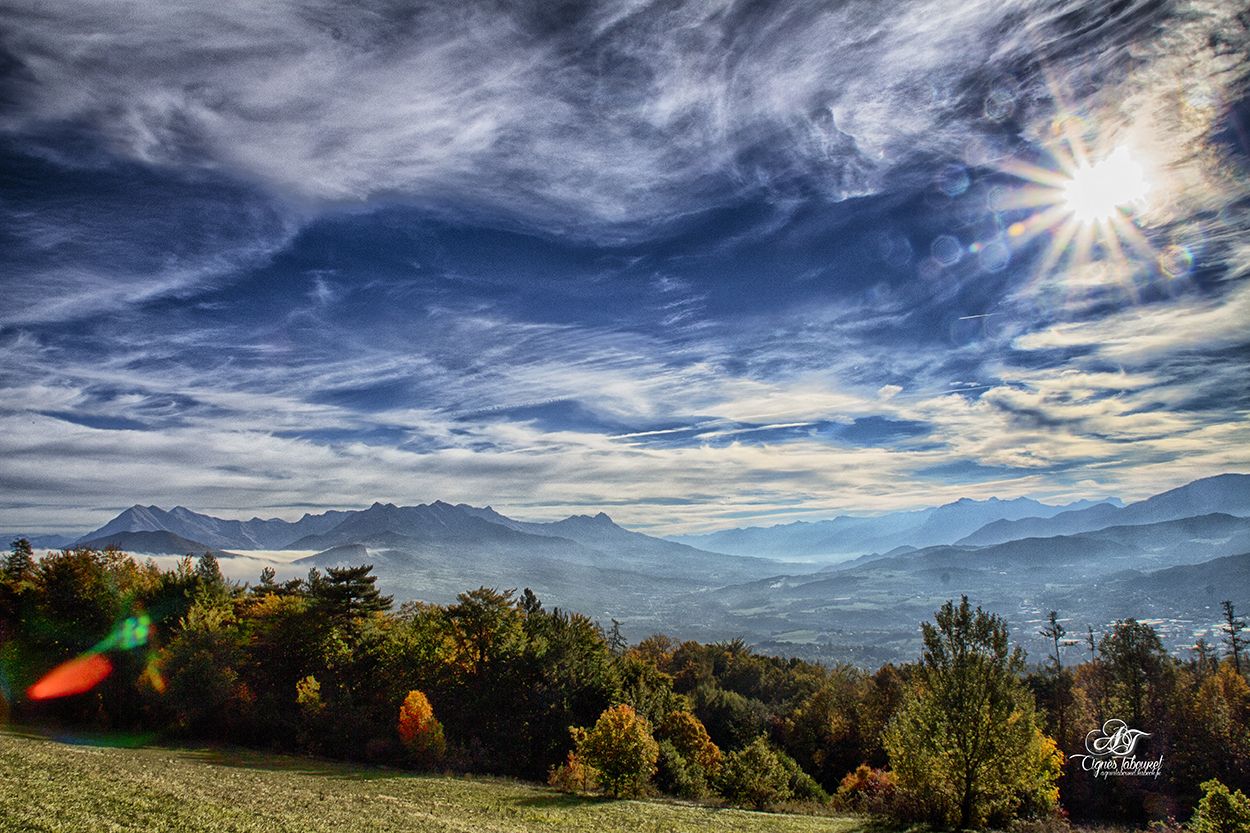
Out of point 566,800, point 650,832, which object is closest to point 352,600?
point 566,800

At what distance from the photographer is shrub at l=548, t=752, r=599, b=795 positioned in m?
42.0

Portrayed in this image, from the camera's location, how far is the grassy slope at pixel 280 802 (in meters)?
18.3

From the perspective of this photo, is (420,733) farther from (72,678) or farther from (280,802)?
(72,678)

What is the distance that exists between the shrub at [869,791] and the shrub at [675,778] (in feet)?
37.6

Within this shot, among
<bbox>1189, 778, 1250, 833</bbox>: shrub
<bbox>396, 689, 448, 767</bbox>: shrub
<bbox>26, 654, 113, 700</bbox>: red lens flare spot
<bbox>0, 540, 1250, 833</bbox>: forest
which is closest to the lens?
<bbox>1189, 778, 1250, 833</bbox>: shrub

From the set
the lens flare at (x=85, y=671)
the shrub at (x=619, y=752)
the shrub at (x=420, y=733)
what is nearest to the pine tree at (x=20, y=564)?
the lens flare at (x=85, y=671)

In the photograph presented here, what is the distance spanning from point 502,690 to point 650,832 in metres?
40.3

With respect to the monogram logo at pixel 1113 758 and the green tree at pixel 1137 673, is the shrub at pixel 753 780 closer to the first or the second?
the monogram logo at pixel 1113 758

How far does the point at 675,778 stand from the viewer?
155ft

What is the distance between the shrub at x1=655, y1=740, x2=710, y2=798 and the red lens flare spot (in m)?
51.0

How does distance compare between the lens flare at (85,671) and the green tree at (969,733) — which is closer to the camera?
the green tree at (969,733)

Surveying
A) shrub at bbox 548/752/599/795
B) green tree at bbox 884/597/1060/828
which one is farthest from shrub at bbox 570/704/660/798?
green tree at bbox 884/597/1060/828

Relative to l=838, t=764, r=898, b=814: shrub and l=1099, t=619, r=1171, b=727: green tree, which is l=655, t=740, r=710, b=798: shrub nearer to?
l=838, t=764, r=898, b=814: shrub

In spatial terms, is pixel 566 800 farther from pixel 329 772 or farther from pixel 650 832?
pixel 329 772
